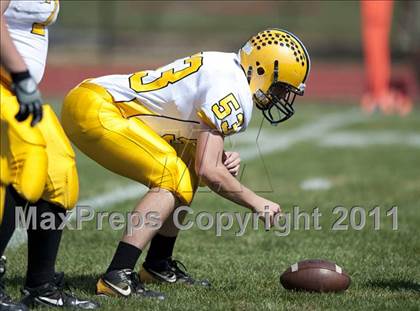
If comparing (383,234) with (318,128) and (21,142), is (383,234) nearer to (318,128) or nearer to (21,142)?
(21,142)

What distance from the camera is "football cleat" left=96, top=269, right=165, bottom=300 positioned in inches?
159

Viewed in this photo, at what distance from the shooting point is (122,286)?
13.2ft

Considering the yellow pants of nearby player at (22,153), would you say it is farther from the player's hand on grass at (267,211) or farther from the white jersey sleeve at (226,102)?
the player's hand on grass at (267,211)

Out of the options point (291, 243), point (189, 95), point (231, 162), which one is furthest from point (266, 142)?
point (189, 95)

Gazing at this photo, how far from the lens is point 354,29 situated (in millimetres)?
26219

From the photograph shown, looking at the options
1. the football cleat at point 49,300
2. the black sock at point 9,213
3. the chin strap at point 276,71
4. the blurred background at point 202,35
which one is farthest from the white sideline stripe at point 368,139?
the black sock at point 9,213

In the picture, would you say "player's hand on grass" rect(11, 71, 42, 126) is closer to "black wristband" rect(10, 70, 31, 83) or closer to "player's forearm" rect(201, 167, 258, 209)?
"black wristband" rect(10, 70, 31, 83)

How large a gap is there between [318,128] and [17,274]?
809 cm

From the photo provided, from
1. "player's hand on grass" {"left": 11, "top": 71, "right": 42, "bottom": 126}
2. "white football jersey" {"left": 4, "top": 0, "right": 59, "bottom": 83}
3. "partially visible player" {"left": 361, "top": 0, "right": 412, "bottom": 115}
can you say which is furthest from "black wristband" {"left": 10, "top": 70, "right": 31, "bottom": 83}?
"partially visible player" {"left": 361, "top": 0, "right": 412, "bottom": 115}

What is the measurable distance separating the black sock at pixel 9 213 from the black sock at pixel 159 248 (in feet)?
3.16

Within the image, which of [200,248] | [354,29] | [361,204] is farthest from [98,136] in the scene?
[354,29]

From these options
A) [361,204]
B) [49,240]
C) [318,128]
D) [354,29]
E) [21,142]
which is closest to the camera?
[21,142]

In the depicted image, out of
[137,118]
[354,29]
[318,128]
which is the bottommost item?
[137,118]

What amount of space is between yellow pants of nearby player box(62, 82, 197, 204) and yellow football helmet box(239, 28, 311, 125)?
18.9 inches
